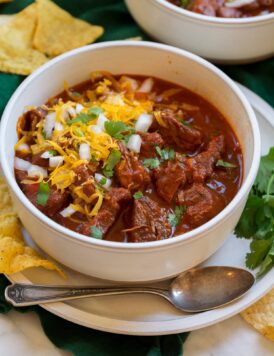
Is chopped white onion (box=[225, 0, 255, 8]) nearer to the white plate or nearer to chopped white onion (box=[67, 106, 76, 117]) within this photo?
chopped white onion (box=[67, 106, 76, 117])

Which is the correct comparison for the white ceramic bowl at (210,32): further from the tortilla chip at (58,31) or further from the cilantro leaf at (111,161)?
the cilantro leaf at (111,161)

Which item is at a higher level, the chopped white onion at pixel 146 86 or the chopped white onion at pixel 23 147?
the chopped white onion at pixel 23 147

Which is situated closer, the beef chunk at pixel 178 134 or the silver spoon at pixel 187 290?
the silver spoon at pixel 187 290

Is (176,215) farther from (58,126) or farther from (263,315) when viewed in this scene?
(58,126)

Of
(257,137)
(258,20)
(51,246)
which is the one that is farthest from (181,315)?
(258,20)

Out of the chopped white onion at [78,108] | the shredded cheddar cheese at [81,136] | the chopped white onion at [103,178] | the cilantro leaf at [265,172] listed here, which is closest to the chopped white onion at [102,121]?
the shredded cheddar cheese at [81,136]

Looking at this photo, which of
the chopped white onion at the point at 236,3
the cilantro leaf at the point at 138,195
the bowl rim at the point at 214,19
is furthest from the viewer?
the chopped white onion at the point at 236,3

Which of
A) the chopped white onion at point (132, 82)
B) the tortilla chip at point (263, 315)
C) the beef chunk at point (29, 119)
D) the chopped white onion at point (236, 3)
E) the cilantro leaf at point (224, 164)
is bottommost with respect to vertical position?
the tortilla chip at point (263, 315)
